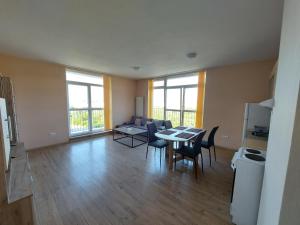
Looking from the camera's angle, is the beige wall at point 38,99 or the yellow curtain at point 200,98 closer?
the beige wall at point 38,99

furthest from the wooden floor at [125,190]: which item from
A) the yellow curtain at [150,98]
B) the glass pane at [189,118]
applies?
the yellow curtain at [150,98]

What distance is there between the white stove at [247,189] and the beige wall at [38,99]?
15.2ft

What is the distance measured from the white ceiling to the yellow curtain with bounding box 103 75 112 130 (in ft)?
7.34

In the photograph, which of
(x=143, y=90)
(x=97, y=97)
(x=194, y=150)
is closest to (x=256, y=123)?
(x=194, y=150)

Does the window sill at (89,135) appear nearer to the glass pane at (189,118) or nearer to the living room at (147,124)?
the living room at (147,124)

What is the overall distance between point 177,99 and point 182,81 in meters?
0.69

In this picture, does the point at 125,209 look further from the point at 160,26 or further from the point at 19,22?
the point at 19,22

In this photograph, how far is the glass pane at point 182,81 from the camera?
4.55 metres

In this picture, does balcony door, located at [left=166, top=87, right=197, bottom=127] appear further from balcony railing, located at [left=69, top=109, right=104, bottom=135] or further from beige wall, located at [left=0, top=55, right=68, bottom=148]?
beige wall, located at [left=0, top=55, right=68, bottom=148]

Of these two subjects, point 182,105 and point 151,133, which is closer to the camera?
point 151,133

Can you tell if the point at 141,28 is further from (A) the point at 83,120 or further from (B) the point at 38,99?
(A) the point at 83,120

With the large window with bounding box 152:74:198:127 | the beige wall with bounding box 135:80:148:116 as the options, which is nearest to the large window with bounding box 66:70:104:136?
the beige wall with bounding box 135:80:148:116

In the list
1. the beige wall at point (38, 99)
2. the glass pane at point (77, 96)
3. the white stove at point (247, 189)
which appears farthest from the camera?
the glass pane at point (77, 96)

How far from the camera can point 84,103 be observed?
4820 mm
